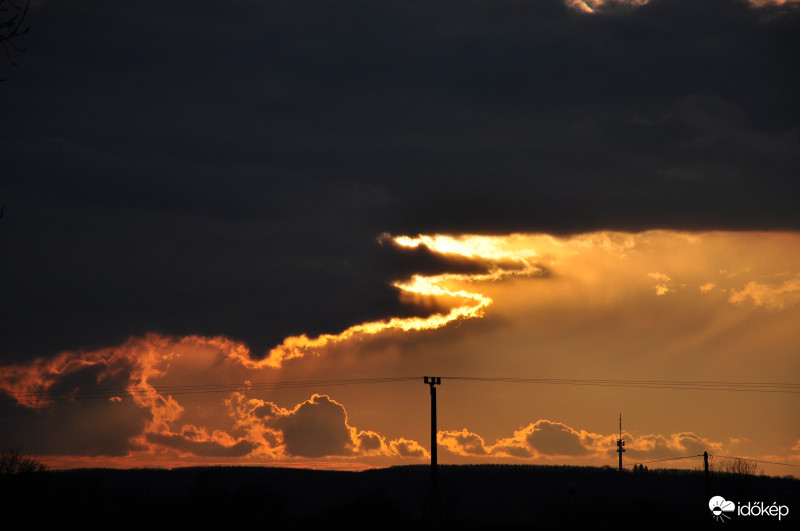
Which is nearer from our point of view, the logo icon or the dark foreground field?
the dark foreground field

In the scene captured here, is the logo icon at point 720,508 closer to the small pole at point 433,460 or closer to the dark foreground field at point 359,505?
the dark foreground field at point 359,505

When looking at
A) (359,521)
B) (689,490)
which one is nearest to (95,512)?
(359,521)

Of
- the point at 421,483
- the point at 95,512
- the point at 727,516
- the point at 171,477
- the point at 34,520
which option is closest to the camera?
the point at 34,520

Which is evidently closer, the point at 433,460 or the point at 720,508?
the point at 433,460

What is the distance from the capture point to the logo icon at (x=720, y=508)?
85694 mm

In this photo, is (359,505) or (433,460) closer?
(433,460)

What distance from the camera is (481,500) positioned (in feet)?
480

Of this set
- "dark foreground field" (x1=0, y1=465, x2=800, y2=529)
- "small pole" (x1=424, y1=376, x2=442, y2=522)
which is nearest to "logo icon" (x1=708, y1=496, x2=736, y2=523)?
"dark foreground field" (x1=0, y1=465, x2=800, y2=529)

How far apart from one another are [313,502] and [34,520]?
98325 mm

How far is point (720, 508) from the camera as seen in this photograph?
88688mm

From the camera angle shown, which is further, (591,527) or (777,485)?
(777,485)

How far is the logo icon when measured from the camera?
281ft

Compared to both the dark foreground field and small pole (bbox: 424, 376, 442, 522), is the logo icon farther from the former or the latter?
small pole (bbox: 424, 376, 442, 522)

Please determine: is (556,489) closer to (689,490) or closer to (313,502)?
(689,490)
